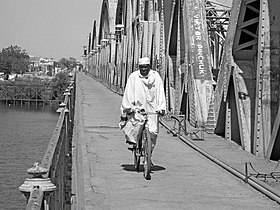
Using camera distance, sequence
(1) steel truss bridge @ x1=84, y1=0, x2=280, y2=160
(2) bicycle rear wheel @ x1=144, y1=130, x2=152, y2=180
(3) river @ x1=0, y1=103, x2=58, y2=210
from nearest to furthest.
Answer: (2) bicycle rear wheel @ x1=144, y1=130, x2=152, y2=180
(1) steel truss bridge @ x1=84, y1=0, x2=280, y2=160
(3) river @ x1=0, y1=103, x2=58, y2=210

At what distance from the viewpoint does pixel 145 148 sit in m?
8.51

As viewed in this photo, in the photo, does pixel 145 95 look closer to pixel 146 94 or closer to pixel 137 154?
pixel 146 94

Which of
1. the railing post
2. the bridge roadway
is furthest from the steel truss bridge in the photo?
the railing post

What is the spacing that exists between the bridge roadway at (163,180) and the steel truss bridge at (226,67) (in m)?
0.65

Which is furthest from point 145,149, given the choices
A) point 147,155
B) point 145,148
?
point 147,155

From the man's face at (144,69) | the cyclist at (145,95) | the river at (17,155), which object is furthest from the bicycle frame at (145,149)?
the river at (17,155)

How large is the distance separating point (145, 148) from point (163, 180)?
55 centimetres

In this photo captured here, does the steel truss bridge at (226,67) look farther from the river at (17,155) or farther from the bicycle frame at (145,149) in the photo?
the river at (17,155)

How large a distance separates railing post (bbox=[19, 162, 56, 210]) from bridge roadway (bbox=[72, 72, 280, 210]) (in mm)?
3187

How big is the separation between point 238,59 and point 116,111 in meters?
9.89

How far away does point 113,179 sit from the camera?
27.3ft

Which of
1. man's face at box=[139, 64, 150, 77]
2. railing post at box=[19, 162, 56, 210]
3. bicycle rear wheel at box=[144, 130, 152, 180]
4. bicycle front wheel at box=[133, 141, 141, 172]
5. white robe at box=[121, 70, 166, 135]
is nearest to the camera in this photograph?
railing post at box=[19, 162, 56, 210]

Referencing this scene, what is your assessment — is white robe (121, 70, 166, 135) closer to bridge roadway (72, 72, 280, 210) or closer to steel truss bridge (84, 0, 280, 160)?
bridge roadway (72, 72, 280, 210)

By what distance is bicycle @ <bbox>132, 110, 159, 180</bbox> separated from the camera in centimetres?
833
